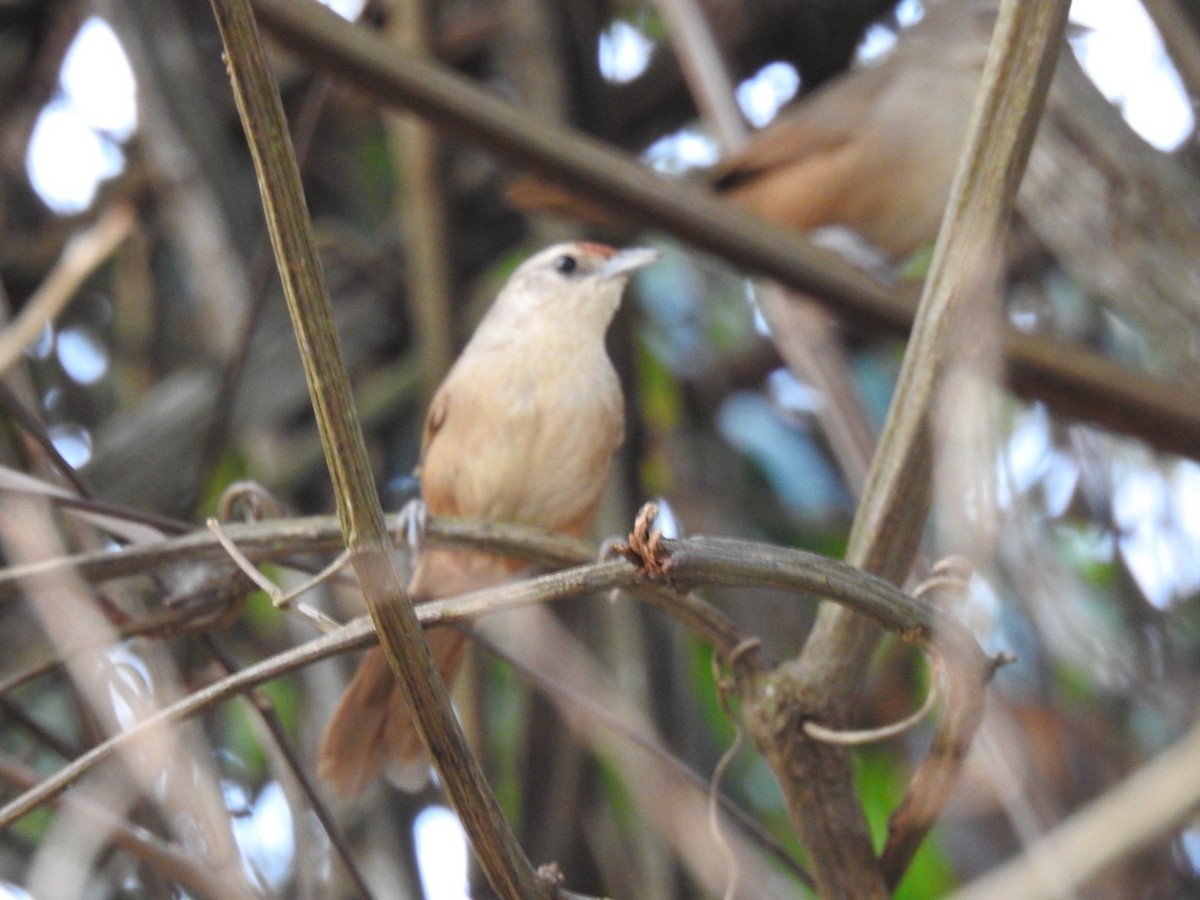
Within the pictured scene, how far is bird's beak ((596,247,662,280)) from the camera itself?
134 inches

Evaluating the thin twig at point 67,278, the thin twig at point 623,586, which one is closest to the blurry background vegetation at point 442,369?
the thin twig at point 67,278

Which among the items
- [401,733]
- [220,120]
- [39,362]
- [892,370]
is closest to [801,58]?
[892,370]

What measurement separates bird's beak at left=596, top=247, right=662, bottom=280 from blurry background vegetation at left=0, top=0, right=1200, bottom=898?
0.79ft

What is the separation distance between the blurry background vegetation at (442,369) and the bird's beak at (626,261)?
24 cm

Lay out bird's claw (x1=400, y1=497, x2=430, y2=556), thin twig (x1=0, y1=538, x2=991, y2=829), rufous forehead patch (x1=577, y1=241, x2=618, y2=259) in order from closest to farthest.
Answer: thin twig (x1=0, y1=538, x2=991, y2=829), bird's claw (x1=400, y1=497, x2=430, y2=556), rufous forehead patch (x1=577, y1=241, x2=618, y2=259)

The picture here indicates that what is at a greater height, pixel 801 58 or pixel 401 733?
pixel 801 58

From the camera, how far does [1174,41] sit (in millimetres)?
2559

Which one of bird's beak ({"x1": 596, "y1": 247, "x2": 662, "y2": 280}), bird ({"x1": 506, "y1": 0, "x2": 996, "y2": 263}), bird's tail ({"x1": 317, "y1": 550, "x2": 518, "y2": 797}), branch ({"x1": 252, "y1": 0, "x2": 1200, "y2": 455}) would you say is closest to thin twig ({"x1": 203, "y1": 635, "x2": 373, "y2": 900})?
bird's tail ({"x1": 317, "y1": 550, "x2": 518, "y2": 797})

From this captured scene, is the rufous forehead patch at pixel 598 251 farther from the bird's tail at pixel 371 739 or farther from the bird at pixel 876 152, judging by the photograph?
the bird's tail at pixel 371 739

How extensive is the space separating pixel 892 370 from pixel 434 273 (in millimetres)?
1459

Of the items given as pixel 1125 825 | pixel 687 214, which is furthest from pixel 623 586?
pixel 687 214

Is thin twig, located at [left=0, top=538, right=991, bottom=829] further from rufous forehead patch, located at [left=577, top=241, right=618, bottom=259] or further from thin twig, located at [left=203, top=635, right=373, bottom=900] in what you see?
rufous forehead patch, located at [left=577, top=241, right=618, bottom=259]

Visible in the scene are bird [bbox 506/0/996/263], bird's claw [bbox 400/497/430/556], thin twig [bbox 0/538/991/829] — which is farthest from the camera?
bird [bbox 506/0/996/263]

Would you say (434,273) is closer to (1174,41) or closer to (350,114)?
(350,114)
